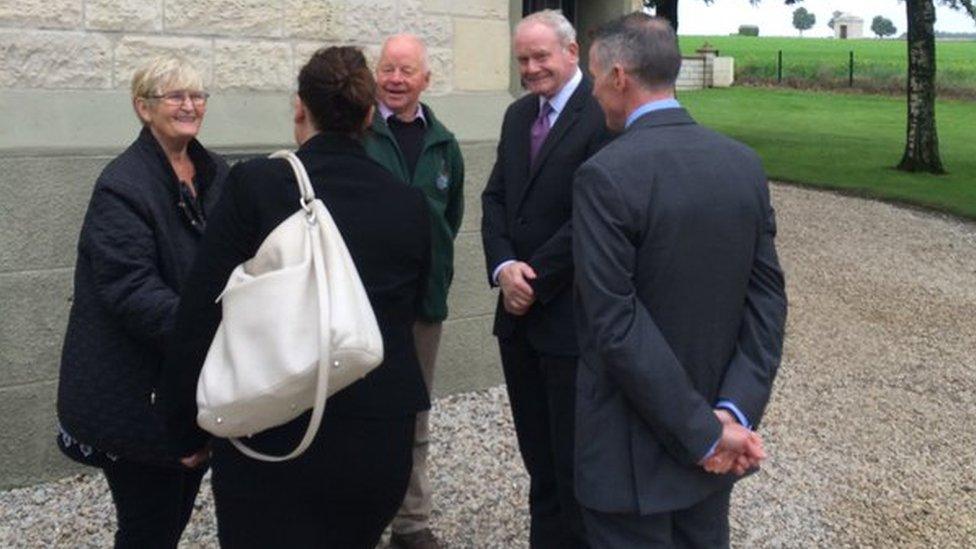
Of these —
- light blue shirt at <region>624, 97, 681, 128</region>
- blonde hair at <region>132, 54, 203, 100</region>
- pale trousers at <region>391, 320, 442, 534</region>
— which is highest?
blonde hair at <region>132, 54, 203, 100</region>

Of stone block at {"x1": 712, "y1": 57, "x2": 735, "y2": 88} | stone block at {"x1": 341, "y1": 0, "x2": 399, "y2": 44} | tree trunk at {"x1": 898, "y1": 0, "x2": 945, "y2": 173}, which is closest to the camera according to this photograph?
stone block at {"x1": 341, "y1": 0, "x2": 399, "y2": 44}

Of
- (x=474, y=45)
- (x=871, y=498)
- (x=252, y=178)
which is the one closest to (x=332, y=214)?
(x=252, y=178)

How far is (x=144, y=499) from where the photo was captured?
3736 millimetres

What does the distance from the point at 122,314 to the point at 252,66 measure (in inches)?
123

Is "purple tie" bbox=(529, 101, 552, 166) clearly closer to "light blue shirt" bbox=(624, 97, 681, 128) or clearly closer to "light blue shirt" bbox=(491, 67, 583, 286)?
"light blue shirt" bbox=(491, 67, 583, 286)

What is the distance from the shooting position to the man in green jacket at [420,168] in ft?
15.9

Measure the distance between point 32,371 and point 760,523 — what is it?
3.31 meters

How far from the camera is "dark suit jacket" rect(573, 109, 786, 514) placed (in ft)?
10.0

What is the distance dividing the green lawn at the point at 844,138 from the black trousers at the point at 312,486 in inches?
576

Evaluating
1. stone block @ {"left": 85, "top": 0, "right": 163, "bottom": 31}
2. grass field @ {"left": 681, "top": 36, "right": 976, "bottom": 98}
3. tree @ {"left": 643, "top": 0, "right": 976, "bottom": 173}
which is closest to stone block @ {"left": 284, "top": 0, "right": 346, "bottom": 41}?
stone block @ {"left": 85, "top": 0, "right": 163, "bottom": 31}

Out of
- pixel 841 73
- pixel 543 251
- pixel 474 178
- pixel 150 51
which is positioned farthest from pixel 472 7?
pixel 841 73

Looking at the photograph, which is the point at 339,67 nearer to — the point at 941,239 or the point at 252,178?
the point at 252,178

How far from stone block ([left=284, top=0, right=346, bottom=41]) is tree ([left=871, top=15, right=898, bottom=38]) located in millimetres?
150926

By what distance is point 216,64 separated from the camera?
6.30 metres
